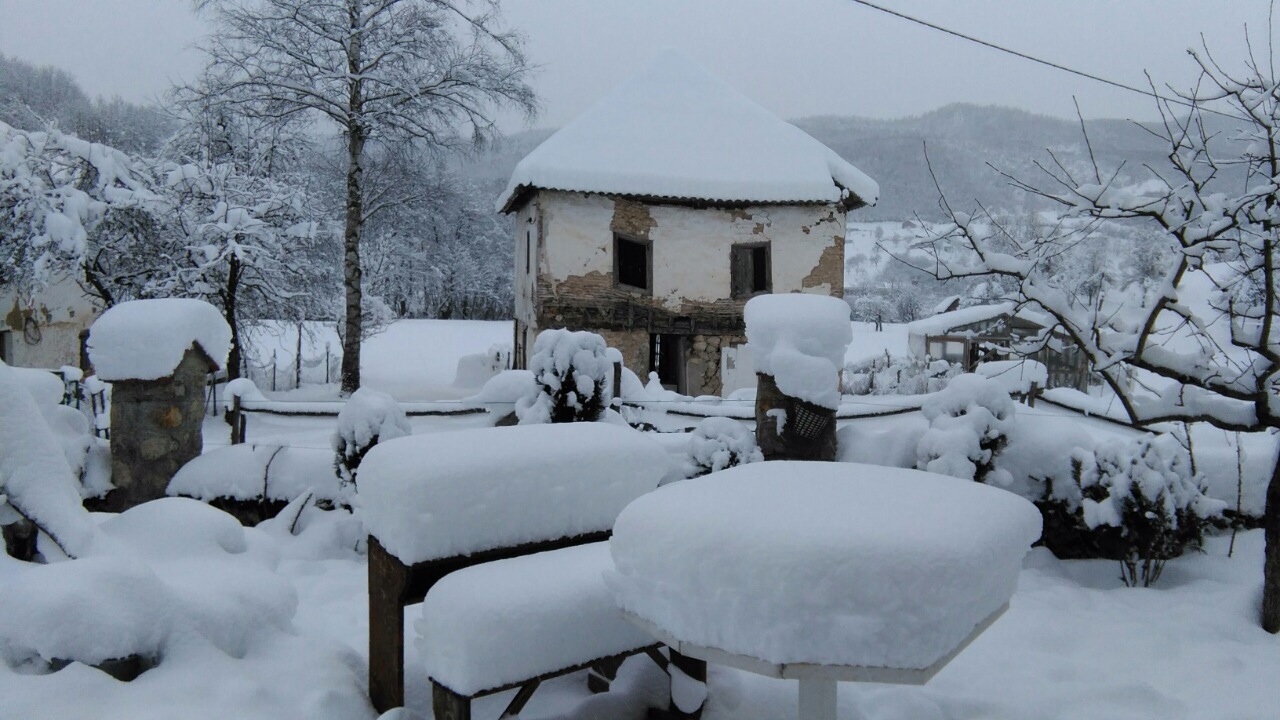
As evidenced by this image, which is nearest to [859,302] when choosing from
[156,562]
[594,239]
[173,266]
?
[594,239]

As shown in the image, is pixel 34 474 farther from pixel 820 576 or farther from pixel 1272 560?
pixel 1272 560

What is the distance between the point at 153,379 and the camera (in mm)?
5262

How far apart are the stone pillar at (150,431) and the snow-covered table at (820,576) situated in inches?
188

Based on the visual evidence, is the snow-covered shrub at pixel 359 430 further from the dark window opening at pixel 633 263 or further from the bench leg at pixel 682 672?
the dark window opening at pixel 633 263

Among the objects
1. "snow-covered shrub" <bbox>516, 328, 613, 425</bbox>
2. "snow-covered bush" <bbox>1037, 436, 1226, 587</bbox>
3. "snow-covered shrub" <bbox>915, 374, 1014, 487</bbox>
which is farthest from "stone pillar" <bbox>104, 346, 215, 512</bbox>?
"snow-covered bush" <bbox>1037, 436, 1226, 587</bbox>

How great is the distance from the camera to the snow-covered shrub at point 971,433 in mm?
5430

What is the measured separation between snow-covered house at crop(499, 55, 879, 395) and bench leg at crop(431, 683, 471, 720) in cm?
1108

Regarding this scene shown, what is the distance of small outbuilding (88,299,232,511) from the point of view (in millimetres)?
5152

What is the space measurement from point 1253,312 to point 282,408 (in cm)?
751

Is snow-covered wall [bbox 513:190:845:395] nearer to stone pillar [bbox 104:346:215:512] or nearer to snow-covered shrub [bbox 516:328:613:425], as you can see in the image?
snow-covered shrub [bbox 516:328:613:425]

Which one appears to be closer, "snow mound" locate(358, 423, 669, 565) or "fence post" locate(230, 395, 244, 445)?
"snow mound" locate(358, 423, 669, 565)

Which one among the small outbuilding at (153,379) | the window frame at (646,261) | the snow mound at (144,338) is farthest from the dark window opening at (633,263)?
the snow mound at (144,338)

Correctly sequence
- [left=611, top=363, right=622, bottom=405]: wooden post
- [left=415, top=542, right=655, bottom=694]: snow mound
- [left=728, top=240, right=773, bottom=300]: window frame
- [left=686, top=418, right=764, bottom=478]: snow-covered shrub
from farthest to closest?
[left=728, top=240, right=773, bottom=300]: window frame, [left=611, top=363, right=622, bottom=405]: wooden post, [left=686, top=418, right=764, bottom=478]: snow-covered shrub, [left=415, top=542, right=655, bottom=694]: snow mound

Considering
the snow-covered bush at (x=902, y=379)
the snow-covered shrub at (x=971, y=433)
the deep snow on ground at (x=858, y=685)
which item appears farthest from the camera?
the snow-covered bush at (x=902, y=379)
